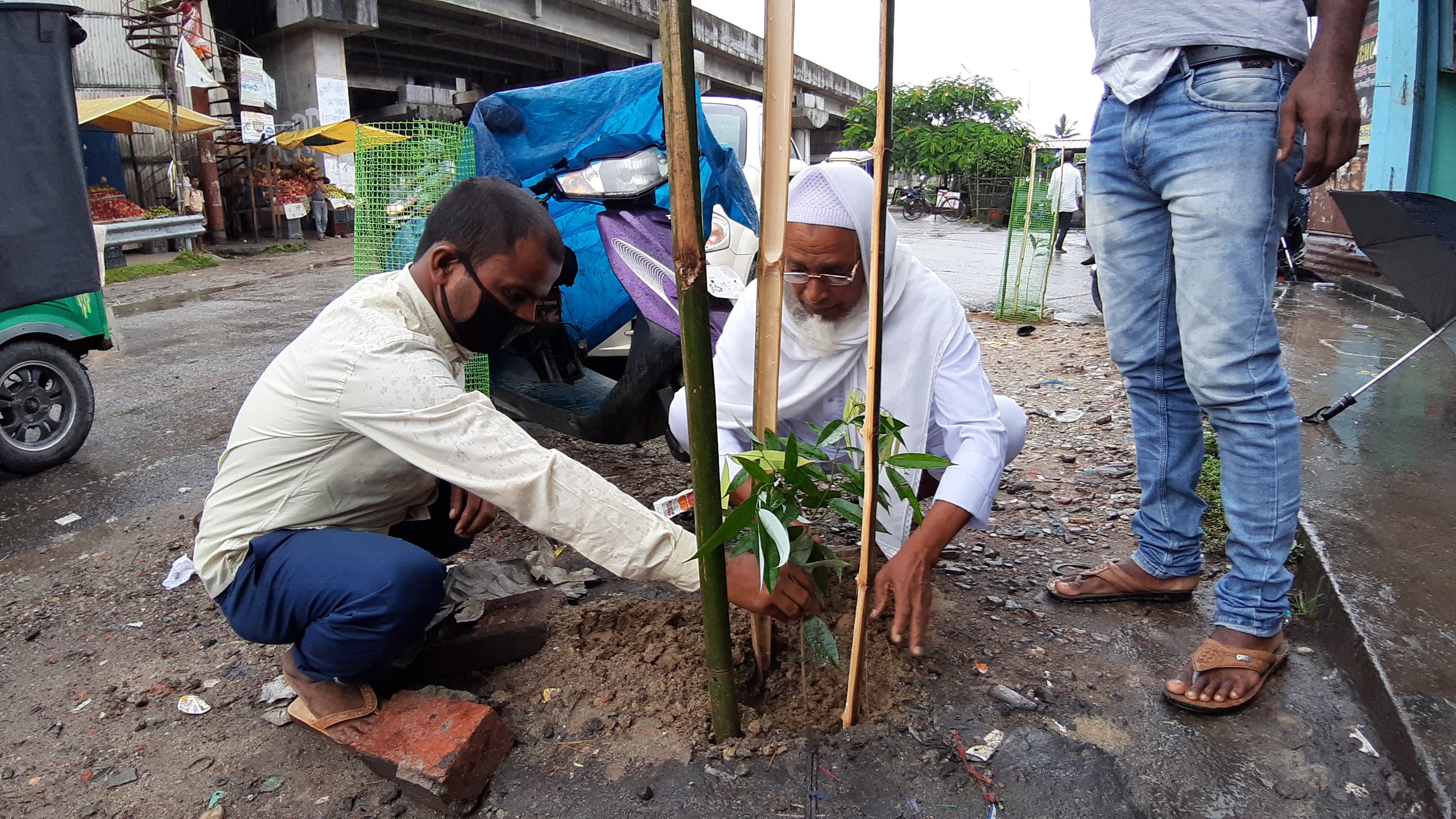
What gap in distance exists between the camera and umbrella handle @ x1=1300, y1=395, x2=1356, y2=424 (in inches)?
128

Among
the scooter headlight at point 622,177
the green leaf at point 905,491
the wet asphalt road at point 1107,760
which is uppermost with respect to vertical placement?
the scooter headlight at point 622,177

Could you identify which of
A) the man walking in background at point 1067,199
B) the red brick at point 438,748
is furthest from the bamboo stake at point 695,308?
the man walking in background at point 1067,199

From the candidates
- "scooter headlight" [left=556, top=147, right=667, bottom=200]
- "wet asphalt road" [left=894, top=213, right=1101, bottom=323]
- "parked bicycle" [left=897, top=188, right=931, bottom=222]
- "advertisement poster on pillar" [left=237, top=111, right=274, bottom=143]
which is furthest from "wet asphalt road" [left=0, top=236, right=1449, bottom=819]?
"parked bicycle" [left=897, top=188, right=931, bottom=222]

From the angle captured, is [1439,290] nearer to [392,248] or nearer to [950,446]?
[950,446]

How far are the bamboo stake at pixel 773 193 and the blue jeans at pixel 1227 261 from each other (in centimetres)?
94

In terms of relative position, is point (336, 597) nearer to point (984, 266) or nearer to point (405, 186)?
point (405, 186)

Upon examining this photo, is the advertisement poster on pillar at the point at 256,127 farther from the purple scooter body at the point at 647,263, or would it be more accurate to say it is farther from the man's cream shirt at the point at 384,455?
the man's cream shirt at the point at 384,455

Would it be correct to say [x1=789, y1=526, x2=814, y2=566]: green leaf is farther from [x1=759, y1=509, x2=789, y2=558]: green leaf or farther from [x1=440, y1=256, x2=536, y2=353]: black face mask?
[x1=440, y1=256, x2=536, y2=353]: black face mask

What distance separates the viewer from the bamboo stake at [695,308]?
131cm

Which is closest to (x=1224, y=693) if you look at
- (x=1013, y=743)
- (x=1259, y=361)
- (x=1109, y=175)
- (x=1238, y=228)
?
(x=1013, y=743)

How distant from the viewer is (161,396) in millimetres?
5199

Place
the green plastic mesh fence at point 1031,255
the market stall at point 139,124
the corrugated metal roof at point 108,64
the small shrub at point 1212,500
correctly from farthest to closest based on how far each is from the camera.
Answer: the corrugated metal roof at point 108,64
the market stall at point 139,124
the green plastic mesh fence at point 1031,255
the small shrub at point 1212,500

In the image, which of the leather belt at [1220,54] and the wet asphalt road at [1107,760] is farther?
the leather belt at [1220,54]

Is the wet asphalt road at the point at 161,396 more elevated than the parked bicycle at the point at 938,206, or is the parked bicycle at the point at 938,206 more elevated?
the parked bicycle at the point at 938,206
